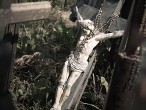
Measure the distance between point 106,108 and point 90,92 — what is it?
3.27 metres

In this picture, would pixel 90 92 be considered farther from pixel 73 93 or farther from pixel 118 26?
pixel 118 26

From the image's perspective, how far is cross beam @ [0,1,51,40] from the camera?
5.15ft

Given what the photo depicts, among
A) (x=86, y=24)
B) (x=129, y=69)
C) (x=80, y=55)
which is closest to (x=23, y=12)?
(x=129, y=69)

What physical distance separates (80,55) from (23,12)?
7.37ft

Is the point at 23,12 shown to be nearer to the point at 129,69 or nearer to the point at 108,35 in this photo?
the point at 129,69

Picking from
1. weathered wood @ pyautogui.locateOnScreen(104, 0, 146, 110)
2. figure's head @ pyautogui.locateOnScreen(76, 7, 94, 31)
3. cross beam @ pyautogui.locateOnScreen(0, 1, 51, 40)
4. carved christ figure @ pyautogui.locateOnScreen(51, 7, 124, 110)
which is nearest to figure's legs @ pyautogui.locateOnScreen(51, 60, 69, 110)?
carved christ figure @ pyautogui.locateOnScreen(51, 7, 124, 110)

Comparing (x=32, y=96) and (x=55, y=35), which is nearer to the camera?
(x=32, y=96)

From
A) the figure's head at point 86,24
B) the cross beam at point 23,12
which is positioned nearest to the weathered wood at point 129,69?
the cross beam at point 23,12

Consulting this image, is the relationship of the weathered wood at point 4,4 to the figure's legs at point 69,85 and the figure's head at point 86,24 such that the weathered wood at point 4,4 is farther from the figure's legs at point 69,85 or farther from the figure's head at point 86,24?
the figure's legs at point 69,85

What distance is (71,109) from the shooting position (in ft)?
12.5

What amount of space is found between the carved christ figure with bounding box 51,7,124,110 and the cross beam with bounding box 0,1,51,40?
2.07m

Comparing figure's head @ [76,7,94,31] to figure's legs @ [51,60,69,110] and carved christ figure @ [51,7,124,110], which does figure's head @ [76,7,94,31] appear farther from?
figure's legs @ [51,60,69,110]

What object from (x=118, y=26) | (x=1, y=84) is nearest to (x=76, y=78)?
(x=118, y=26)

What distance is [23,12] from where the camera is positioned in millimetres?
1602
